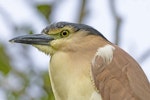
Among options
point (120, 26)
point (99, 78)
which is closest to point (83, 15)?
point (120, 26)

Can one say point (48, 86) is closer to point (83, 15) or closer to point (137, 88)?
point (83, 15)

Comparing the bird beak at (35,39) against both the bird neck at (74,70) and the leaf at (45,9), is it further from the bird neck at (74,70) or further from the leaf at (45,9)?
the leaf at (45,9)

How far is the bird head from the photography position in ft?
14.4

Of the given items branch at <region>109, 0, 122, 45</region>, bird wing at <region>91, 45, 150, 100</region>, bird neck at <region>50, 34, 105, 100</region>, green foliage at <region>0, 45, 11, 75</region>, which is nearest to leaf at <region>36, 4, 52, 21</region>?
green foliage at <region>0, 45, 11, 75</region>

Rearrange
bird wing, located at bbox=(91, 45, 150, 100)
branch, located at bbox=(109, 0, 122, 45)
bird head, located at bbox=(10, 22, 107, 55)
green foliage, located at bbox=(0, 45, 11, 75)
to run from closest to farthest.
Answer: bird wing, located at bbox=(91, 45, 150, 100)
bird head, located at bbox=(10, 22, 107, 55)
branch, located at bbox=(109, 0, 122, 45)
green foliage, located at bbox=(0, 45, 11, 75)

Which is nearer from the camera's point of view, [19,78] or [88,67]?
[88,67]

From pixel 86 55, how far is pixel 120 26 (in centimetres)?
73

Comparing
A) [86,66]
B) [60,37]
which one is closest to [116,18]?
[60,37]

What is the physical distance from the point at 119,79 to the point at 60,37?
0.50 meters

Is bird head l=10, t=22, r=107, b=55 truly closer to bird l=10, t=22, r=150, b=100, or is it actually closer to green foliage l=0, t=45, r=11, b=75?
bird l=10, t=22, r=150, b=100

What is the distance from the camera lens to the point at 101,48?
4.31 metres

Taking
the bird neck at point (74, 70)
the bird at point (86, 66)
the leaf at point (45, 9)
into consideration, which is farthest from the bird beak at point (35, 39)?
the leaf at point (45, 9)

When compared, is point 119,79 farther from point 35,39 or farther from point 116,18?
point 116,18

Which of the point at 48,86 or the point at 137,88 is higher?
the point at 137,88
